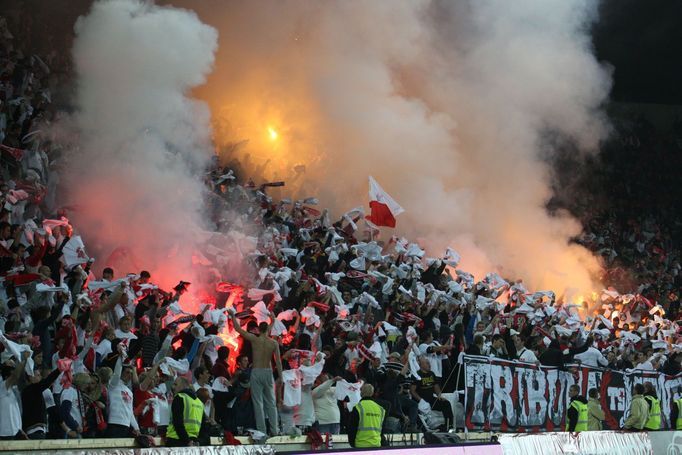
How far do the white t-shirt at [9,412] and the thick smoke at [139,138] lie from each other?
5.10 metres

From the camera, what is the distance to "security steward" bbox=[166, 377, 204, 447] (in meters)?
8.04

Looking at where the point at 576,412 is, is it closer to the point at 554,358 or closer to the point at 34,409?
the point at 554,358

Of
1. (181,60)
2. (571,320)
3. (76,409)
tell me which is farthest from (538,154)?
(76,409)

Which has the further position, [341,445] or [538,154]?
[538,154]

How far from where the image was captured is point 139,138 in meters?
14.2

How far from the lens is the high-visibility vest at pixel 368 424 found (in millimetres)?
Answer: 9445

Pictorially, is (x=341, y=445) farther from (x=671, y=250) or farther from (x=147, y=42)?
(x=671, y=250)

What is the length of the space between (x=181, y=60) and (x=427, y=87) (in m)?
10.1

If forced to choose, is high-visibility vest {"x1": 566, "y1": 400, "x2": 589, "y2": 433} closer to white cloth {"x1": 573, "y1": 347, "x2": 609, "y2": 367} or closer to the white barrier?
the white barrier

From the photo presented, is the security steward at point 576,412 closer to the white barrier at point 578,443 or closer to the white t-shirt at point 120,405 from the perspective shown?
the white barrier at point 578,443

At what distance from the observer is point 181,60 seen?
15.5m

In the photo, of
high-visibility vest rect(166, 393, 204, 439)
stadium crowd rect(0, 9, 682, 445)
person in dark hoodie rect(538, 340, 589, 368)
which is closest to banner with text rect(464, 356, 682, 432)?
person in dark hoodie rect(538, 340, 589, 368)

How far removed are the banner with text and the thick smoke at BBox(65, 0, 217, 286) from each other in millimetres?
4127

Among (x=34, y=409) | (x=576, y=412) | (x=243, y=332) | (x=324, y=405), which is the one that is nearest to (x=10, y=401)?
(x=34, y=409)
